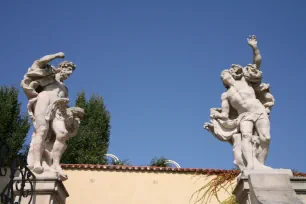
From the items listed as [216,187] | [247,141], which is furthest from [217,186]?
[247,141]

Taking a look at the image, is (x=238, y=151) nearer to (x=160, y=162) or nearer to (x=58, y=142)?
(x=58, y=142)

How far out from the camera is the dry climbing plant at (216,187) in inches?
487

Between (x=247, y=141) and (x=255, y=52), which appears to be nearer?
(x=247, y=141)

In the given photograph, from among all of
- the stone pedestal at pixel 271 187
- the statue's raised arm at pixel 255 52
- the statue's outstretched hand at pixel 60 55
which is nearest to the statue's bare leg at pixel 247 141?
the stone pedestal at pixel 271 187

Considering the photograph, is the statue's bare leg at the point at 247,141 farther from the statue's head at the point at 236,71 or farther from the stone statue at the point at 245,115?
the statue's head at the point at 236,71

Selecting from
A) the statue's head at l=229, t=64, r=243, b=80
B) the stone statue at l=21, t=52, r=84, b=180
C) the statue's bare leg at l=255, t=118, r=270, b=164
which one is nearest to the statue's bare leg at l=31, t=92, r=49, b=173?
the stone statue at l=21, t=52, r=84, b=180

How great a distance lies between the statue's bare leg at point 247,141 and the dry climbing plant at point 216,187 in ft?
18.0

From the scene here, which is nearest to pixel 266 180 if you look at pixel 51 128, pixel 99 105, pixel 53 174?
pixel 53 174

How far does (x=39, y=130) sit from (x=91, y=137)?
55.3 ft

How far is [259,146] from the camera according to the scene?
22.8 feet

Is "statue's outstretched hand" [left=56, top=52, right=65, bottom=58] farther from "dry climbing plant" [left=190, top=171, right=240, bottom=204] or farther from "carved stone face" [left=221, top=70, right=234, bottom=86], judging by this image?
"dry climbing plant" [left=190, top=171, right=240, bottom=204]

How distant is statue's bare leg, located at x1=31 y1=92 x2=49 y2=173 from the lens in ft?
21.5

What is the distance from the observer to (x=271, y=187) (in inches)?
239

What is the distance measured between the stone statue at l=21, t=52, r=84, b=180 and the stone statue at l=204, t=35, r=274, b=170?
282cm
